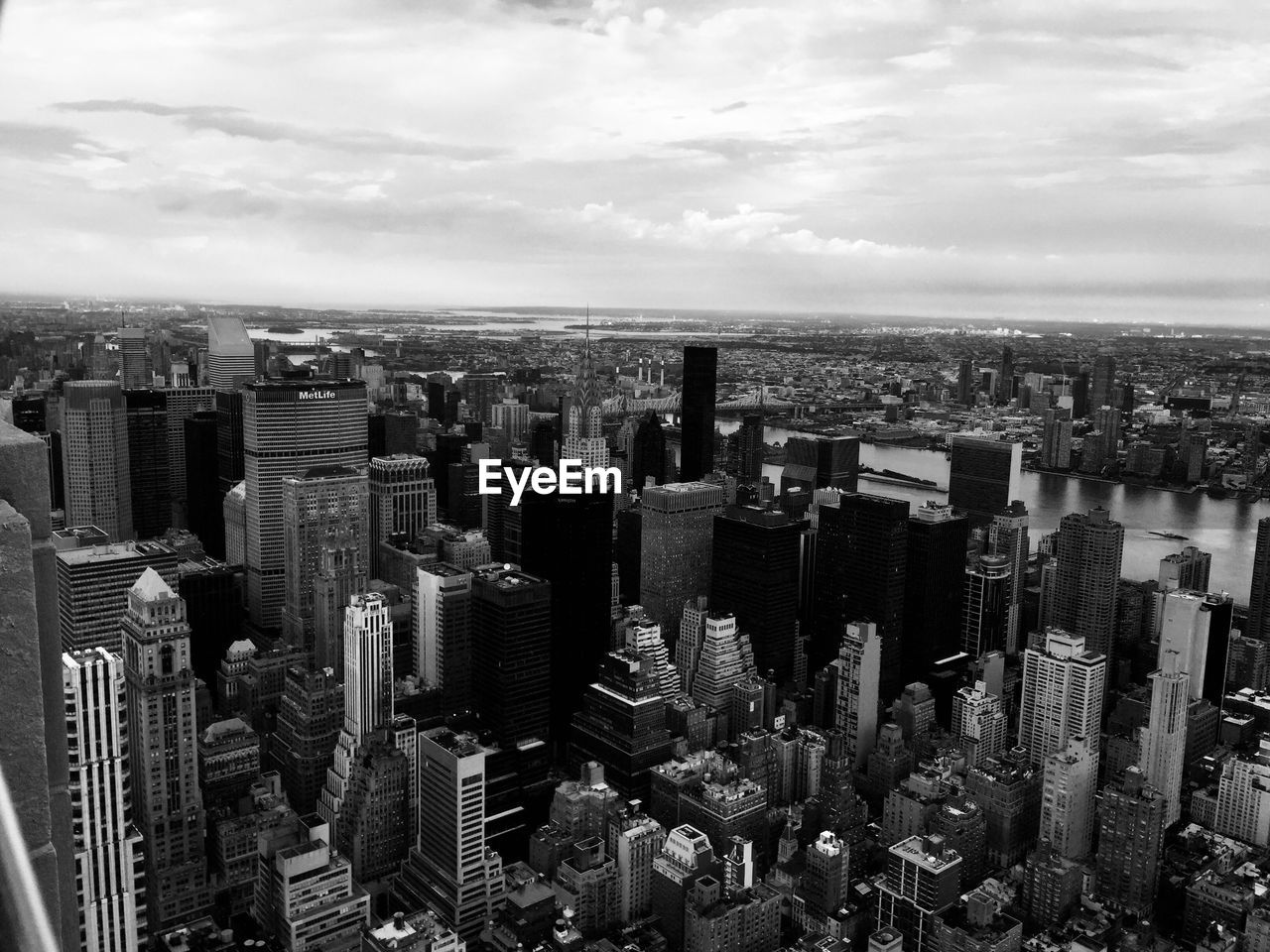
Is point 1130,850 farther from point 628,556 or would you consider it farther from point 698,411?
point 698,411

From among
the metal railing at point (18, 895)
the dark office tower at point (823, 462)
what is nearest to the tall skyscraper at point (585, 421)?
the dark office tower at point (823, 462)

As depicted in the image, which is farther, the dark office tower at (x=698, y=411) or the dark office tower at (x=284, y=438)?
the dark office tower at (x=284, y=438)

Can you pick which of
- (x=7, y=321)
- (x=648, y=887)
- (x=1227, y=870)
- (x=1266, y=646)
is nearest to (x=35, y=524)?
(x=7, y=321)

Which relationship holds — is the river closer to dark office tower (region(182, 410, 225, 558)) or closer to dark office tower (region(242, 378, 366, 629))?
dark office tower (region(242, 378, 366, 629))

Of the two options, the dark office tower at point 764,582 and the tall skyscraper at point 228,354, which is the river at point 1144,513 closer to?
the dark office tower at point 764,582

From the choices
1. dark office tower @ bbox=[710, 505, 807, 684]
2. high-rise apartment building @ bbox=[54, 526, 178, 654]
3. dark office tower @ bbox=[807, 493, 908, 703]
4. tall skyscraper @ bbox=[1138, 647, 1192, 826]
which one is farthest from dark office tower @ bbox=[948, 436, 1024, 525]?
high-rise apartment building @ bbox=[54, 526, 178, 654]

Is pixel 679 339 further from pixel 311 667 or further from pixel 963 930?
pixel 963 930
